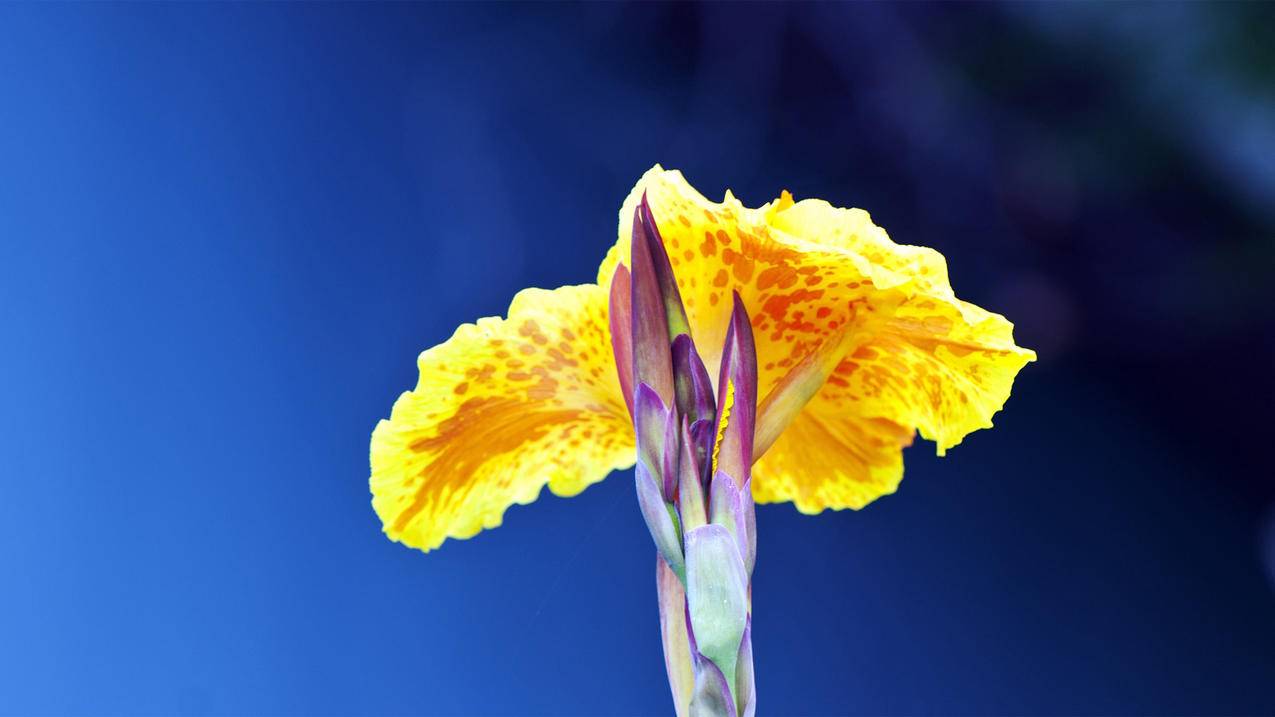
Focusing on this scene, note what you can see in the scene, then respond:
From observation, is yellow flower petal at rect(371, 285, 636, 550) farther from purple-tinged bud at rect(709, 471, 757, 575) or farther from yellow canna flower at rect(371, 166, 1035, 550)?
purple-tinged bud at rect(709, 471, 757, 575)

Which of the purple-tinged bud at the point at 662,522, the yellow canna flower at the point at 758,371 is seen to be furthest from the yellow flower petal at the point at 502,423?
the purple-tinged bud at the point at 662,522

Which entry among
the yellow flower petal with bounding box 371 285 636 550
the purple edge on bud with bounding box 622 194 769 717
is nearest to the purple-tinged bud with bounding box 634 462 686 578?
the purple edge on bud with bounding box 622 194 769 717

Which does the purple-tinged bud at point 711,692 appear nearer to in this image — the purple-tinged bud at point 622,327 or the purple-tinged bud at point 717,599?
the purple-tinged bud at point 717,599

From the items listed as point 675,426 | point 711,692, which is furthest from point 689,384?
point 711,692

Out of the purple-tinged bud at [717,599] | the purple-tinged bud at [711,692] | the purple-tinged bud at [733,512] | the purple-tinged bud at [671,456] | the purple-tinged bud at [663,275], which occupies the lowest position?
the purple-tinged bud at [711,692]

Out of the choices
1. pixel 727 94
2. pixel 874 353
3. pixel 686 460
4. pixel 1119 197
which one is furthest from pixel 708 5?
pixel 686 460

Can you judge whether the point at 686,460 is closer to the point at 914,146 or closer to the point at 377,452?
the point at 377,452
